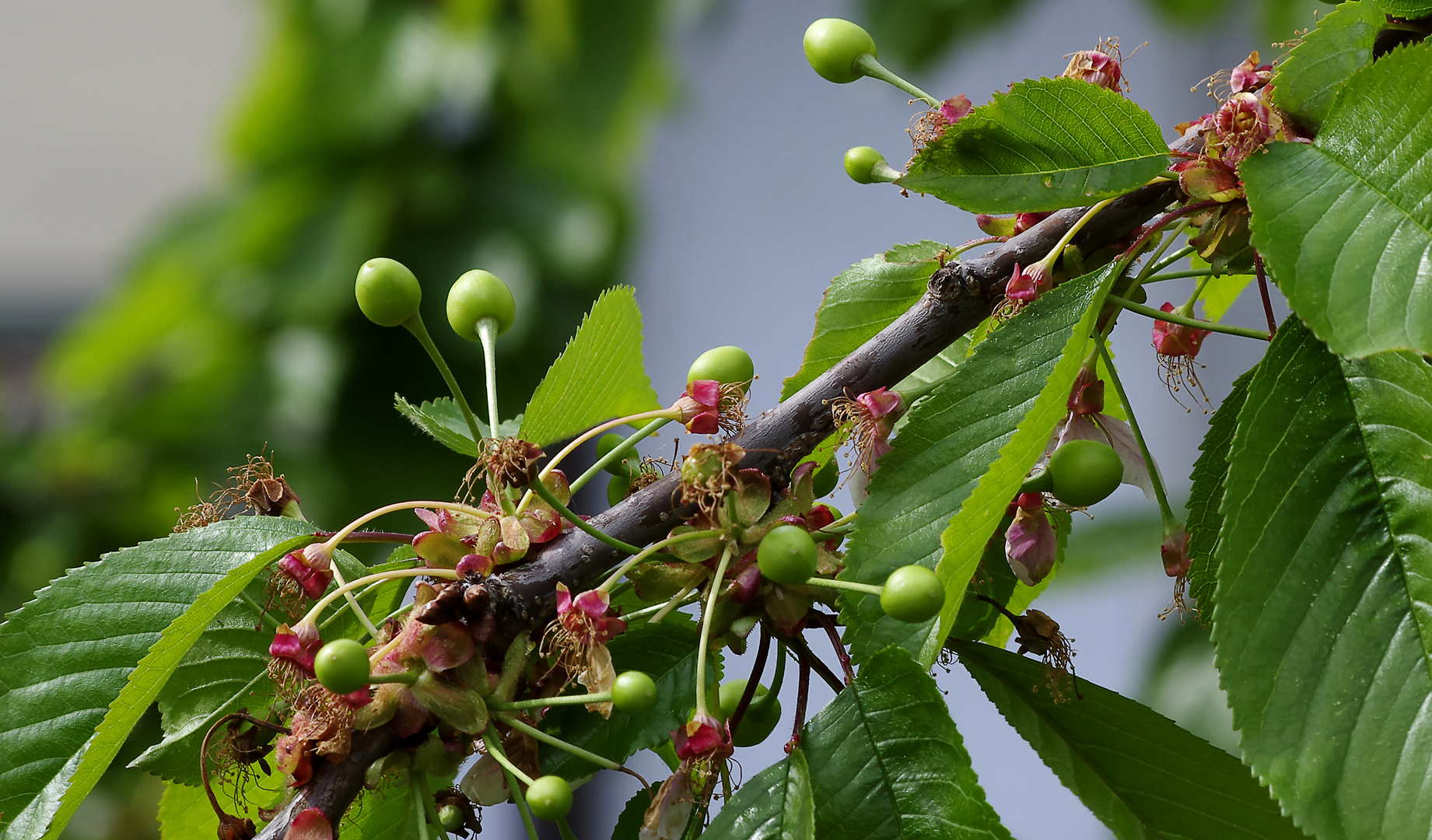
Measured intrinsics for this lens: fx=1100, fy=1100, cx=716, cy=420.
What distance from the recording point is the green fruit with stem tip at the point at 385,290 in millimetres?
323

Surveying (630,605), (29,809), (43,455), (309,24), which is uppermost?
(309,24)

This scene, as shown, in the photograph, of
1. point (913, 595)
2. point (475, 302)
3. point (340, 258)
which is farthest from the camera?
point (340, 258)

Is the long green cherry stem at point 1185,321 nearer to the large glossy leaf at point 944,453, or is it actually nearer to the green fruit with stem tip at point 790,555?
the large glossy leaf at point 944,453

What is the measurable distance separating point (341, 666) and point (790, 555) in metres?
0.11

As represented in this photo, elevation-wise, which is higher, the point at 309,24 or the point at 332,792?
the point at 309,24

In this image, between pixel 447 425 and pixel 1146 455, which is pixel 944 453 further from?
pixel 447 425

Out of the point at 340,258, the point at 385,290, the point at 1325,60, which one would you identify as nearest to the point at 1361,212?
the point at 1325,60

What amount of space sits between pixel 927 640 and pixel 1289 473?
10 cm

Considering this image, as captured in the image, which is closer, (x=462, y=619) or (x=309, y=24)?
(x=462, y=619)

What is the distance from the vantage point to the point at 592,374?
0.36 meters

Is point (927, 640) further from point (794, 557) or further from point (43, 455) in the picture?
point (43, 455)

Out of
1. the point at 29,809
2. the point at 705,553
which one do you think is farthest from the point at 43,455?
the point at 705,553

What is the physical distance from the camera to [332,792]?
0.29m

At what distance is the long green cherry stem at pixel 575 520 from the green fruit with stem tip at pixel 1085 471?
115mm
